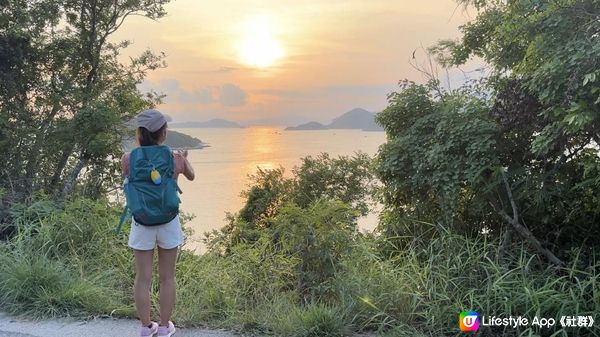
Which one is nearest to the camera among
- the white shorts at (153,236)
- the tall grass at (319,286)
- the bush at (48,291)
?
the white shorts at (153,236)

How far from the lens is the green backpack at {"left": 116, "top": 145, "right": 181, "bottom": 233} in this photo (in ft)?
9.61

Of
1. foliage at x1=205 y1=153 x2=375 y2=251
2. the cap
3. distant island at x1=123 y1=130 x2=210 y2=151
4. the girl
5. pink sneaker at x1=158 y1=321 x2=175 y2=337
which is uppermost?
the cap

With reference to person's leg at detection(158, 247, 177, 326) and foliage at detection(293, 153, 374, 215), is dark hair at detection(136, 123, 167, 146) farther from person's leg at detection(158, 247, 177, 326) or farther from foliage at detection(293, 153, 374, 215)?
foliage at detection(293, 153, 374, 215)

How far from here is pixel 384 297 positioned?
3494 mm

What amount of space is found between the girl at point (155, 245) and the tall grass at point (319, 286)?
1.28ft

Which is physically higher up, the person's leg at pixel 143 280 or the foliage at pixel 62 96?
the foliage at pixel 62 96

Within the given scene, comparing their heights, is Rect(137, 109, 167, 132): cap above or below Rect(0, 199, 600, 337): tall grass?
above

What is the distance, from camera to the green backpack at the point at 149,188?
2.93 m

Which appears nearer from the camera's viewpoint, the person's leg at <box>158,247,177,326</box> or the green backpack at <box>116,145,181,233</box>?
the green backpack at <box>116,145,181,233</box>

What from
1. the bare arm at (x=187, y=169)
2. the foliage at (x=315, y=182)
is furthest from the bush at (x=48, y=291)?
the foliage at (x=315, y=182)

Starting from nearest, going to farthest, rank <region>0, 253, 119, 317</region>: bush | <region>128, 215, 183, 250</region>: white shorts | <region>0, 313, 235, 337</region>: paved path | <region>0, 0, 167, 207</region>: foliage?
1. <region>128, 215, 183, 250</region>: white shorts
2. <region>0, 313, 235, 337</region>: paved path
3. <region>0, 253, 119, 317</region>: bush
4. <region>0, 0, 167, 207</region>: foliage

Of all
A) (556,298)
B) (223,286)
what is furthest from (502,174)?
(223,286)

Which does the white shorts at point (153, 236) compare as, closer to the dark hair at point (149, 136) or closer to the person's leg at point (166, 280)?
the person's leg at point (166, 280)

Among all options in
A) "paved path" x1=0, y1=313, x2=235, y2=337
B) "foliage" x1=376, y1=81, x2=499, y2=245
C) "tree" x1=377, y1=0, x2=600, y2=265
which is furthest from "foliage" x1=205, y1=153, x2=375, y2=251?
"paved path" x1=0, y1=313, x2=235, y2=337
